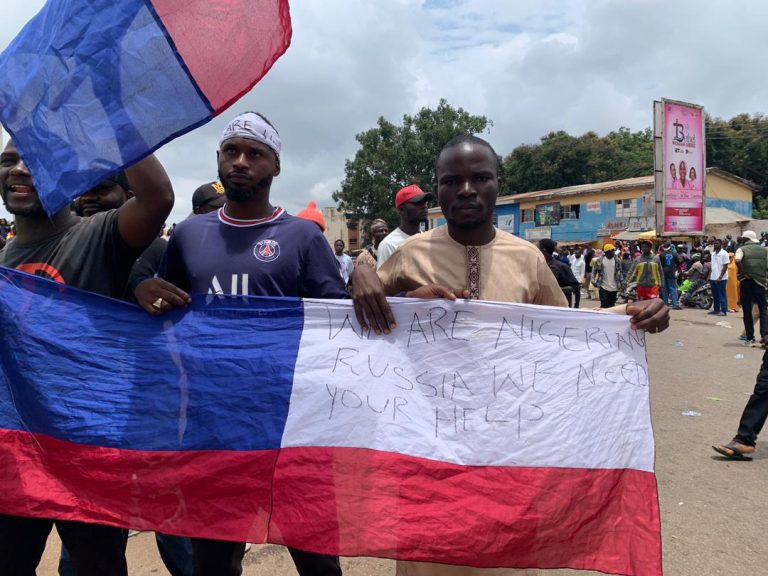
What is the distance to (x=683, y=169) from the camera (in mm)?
16094

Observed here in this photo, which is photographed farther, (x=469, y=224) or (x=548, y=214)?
(x=548, y=214)

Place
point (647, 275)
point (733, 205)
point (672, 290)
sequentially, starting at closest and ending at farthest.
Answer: point (647, 275)
point (672, 290)
point (733, 205)

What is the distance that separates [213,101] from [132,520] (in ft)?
4.64

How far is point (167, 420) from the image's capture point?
6.57 feet

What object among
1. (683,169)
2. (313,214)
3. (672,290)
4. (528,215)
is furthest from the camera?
(528,215)

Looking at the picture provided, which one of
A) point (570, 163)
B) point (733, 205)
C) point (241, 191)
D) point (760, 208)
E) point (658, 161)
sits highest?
point (570, 163)

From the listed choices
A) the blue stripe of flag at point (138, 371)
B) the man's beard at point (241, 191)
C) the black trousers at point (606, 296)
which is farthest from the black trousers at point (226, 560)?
the black trousers at point (606, 296)

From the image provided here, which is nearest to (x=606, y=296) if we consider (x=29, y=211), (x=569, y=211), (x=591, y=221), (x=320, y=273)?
(x=320, y=273)

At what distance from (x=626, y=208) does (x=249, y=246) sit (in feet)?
103

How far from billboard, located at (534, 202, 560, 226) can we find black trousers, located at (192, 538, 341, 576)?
34.4m

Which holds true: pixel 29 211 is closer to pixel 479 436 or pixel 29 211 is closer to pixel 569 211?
pixel 479 436

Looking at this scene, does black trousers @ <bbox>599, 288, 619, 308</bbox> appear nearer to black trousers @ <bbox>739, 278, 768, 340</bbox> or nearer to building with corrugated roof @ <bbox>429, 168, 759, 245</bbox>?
black trousers @ <bbox>739, 278, 768, 340</bbox>

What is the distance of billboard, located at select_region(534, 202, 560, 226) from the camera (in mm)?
34281

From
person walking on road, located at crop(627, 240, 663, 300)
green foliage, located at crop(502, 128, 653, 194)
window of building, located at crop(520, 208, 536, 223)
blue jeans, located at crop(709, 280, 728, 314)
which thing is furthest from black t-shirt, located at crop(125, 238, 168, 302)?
green foliage, located at crop(502, 128, 653, 194)
